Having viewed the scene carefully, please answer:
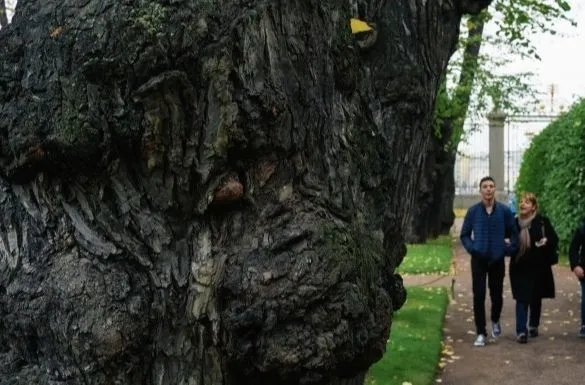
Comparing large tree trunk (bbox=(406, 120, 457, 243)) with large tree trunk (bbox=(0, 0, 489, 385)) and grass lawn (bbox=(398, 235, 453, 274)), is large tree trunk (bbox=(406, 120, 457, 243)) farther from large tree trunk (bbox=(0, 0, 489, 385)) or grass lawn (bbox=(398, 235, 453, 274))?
large tree trunk (bbox=(0, 0, 489, 385))

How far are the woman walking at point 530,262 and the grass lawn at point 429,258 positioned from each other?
21.0ft

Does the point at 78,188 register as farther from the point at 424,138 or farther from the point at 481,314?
the point at 481,314

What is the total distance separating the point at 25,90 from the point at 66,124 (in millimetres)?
159

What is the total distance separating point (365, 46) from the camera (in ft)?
14.3

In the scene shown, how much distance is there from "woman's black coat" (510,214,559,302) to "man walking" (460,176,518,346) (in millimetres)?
214

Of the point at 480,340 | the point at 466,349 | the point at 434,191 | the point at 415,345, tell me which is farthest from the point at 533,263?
the point at 434,191

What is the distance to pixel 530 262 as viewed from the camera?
11617mm

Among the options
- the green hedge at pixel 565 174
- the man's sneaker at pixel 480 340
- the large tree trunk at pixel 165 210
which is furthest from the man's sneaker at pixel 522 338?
the large tree trunk at pixel 165 210

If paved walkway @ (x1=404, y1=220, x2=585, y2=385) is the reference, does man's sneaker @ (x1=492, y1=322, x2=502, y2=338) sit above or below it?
above

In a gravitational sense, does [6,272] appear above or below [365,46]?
below

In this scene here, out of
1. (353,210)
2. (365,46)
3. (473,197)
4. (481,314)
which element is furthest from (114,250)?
(473,197)

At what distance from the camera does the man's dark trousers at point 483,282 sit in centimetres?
1128

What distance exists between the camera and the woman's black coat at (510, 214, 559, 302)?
11578 millimetres

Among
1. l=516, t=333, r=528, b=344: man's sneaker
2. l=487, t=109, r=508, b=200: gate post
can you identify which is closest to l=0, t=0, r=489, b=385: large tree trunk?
l=516, t=333, r=528, b=344: man's sneaker
